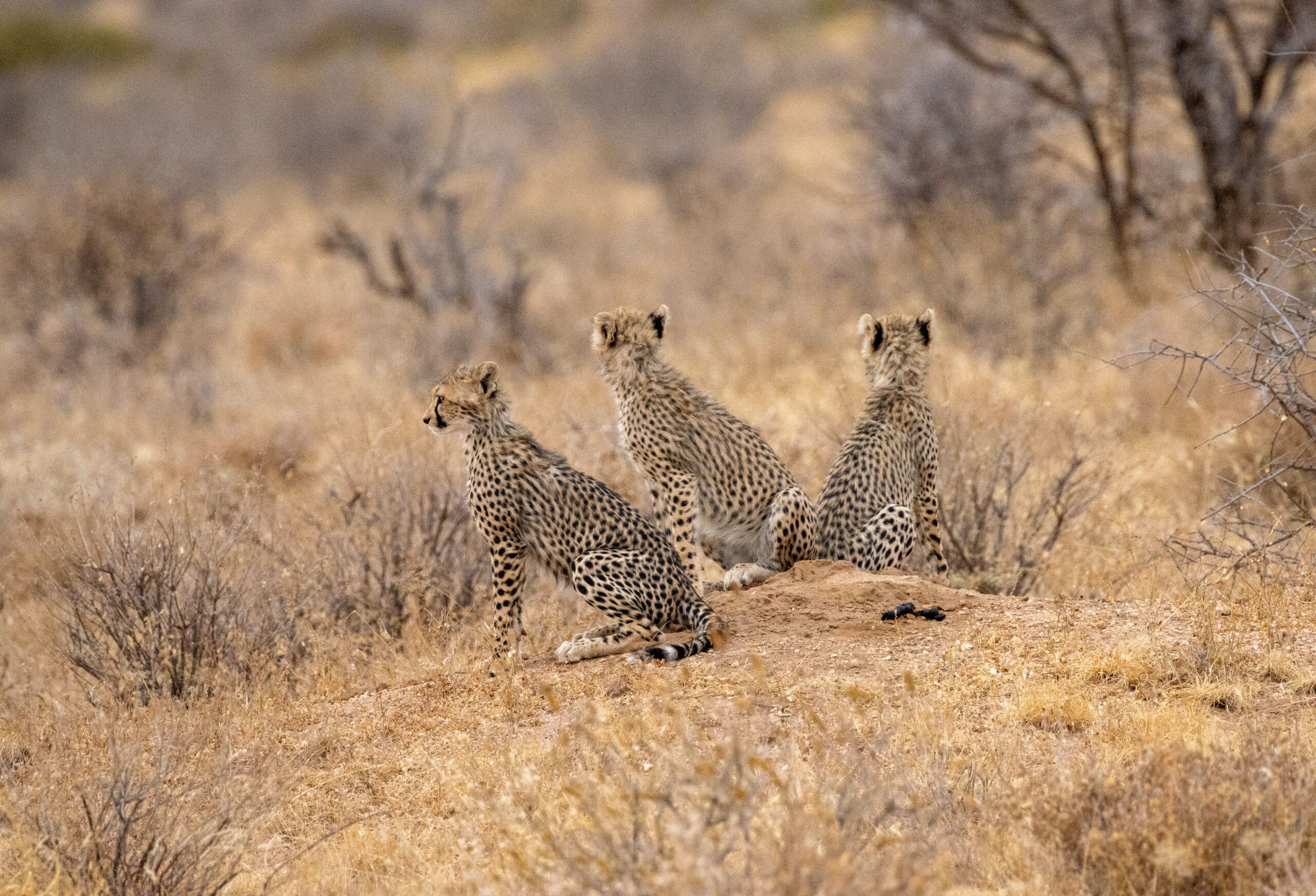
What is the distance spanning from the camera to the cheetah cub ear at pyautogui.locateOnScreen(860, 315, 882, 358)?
601cm

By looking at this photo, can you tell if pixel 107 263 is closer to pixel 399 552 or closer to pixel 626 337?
pixel 399 552

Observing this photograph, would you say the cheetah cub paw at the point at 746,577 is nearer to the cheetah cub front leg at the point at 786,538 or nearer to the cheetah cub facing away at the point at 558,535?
the cheetah cub front leg at the point at 786,538

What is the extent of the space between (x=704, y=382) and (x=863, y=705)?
5542 millimetres

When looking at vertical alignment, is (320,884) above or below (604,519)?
below

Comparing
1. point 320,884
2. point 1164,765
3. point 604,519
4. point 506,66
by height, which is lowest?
point 320,884

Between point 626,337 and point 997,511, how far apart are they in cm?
175

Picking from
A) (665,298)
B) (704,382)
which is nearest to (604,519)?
(704,382)

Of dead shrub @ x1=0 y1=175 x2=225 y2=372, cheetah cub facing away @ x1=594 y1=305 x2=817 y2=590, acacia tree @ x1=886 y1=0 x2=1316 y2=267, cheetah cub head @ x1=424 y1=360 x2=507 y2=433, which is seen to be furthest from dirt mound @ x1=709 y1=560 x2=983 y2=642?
dead shrub @ x1=0 y1=175 x2=225 y2=372

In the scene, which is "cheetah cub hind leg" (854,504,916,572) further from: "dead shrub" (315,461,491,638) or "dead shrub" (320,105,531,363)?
"dead shrub" (320,105,531,363)

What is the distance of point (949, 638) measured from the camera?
16.0 feet

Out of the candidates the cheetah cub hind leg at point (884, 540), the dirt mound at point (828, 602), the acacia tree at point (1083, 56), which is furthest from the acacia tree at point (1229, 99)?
the dirt mound at point (828, 602)

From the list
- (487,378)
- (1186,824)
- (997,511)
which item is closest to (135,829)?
(487,378)

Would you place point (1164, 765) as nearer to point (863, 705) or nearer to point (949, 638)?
point (863, 705)

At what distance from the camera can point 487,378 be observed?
543 centimetres
